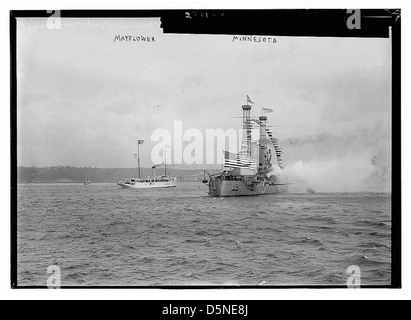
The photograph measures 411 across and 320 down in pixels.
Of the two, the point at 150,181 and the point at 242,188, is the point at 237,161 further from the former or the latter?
the point at 150,181

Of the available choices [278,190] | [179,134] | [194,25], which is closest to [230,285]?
[278,190]

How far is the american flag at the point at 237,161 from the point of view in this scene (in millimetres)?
4579

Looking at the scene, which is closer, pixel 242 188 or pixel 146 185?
pixel 146 185

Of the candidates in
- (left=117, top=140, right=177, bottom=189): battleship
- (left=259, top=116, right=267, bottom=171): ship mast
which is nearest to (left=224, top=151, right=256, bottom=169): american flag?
(left=259, top=116, right=267, bottom=171): ship mast

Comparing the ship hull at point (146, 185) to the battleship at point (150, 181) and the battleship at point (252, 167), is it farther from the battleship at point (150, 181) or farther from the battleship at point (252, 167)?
the battleship at point (252, 167)

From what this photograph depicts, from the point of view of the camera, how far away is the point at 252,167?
185 inches

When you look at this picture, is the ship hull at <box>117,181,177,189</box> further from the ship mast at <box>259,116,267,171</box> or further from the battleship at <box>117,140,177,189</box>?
the ship mast at <box>259,116,267,171</box>

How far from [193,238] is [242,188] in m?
0.63

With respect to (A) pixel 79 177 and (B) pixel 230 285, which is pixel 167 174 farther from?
(B) pixel 230 285

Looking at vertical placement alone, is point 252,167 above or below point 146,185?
above

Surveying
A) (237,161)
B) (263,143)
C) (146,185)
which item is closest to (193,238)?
(146,185)

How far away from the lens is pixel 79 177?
454cm
